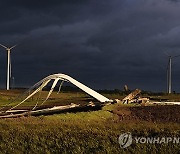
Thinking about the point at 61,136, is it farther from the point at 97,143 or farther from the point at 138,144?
the point at 138,144

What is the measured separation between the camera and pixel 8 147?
2248 centimetres

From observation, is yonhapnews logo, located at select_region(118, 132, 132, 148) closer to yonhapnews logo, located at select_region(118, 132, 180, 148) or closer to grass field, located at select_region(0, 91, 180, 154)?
yonhapnews logo, located at select_region(118, 132, 180, 148)

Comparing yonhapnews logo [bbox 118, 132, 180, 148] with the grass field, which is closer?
the grass field

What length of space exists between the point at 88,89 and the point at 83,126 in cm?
1588

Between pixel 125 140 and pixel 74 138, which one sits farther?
pixel 74 138

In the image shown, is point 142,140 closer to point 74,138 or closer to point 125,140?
point 125,140

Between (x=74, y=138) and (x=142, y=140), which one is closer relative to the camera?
(x=142, y=140)

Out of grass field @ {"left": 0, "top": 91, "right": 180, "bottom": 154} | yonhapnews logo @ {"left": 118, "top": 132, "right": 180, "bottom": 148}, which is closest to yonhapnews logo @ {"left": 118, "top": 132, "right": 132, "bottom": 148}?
yonhapnews logo @ {"left": 118, "top": 132, "right": 180, "bottom": 148}

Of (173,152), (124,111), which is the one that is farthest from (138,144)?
(124,111)

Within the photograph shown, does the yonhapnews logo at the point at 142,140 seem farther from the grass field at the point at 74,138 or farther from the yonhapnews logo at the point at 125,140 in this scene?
the grass field at the point at 74,138

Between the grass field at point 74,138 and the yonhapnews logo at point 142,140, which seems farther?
the yonhapnews logo at point 142,140

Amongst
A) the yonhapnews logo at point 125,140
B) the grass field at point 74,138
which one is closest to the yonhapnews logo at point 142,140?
the yonhapnews logo at point 125,140

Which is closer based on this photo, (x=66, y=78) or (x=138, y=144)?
(x=138, y=144)

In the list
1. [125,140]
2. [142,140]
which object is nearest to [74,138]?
[125,140]
